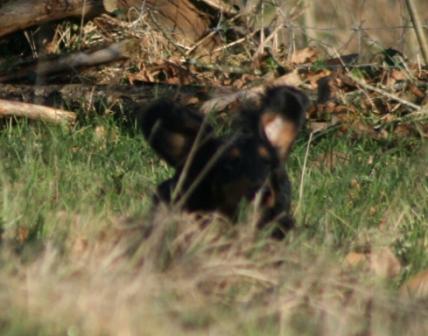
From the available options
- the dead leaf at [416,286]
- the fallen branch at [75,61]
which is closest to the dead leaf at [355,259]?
the dead leaf at [416,286]

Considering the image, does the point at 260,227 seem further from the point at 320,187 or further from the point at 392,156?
the point at 392,156

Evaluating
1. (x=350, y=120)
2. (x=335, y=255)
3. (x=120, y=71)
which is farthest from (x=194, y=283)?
(x=120, y=71)

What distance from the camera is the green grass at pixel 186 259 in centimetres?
327

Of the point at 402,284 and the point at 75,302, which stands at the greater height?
the point at 75,302

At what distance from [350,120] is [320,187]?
1695 millimetres

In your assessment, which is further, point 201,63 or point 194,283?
point 201,63

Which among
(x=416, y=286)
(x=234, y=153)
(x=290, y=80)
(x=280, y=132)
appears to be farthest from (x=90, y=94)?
(x=416, y=286)

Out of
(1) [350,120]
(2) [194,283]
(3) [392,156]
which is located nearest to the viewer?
(2) [194,283]

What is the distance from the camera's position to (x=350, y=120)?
24.1 feet

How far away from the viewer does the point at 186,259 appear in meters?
3.81

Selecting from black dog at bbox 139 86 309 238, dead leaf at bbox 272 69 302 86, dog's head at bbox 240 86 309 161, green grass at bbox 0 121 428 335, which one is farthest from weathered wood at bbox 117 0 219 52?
black dog at bbox 139 86 309 238

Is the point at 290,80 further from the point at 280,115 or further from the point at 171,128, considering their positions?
the point at 171,128

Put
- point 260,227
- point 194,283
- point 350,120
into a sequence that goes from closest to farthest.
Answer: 1. point 194,283
2. point 260,227
3. point 350,120

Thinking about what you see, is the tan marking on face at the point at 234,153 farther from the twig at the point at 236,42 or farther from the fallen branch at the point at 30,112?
the twig at the point at 236,42
